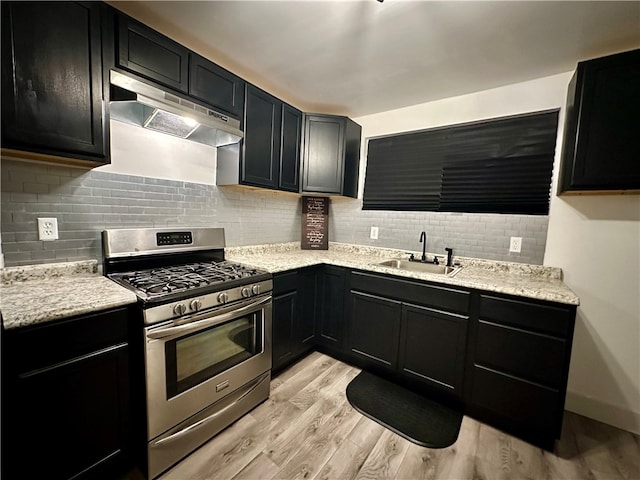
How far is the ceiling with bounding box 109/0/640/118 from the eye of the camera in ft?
4.56

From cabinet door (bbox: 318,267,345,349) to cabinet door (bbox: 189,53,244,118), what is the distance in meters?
1.50

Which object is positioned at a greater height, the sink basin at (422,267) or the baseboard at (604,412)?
the sink basin at (422,267)

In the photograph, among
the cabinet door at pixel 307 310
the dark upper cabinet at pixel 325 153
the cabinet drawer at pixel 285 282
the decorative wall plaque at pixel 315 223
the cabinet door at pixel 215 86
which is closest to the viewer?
the cabinet door at pixel 215 86

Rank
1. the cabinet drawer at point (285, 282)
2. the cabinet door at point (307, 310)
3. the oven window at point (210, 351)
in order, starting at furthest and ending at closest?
the cabinet door at point (307, 310), the cabinet drawer at point (285, 282), the oven window at point (210, 351)

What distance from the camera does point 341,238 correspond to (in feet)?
10.2

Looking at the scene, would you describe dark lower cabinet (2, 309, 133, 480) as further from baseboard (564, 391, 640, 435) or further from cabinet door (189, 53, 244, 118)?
baseboard (564, 391, 640, 435)

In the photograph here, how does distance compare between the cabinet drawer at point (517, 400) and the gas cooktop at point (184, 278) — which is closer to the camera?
the gas cooktop at point (184, 278)

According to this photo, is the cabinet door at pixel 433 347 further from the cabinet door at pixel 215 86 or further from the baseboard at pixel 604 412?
the cabinet door at pixel 215 86

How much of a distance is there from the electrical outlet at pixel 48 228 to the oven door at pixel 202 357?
2.72 ft

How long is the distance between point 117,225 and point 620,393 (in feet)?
11.6

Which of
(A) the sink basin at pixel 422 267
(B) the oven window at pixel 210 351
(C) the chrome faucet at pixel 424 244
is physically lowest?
(B) the oven window at pixel 210 351

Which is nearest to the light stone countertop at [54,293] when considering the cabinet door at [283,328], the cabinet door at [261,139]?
the cabinet door at [283,328]

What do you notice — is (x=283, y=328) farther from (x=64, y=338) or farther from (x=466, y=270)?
(x=466, y=270)

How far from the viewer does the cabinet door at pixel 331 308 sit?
2.35 meters
